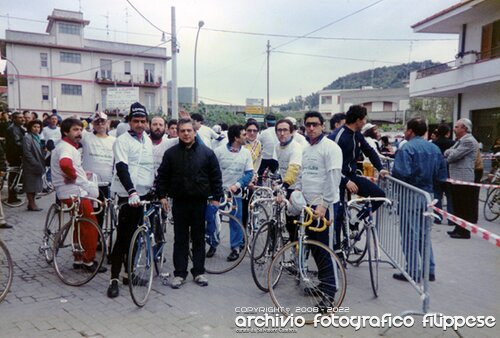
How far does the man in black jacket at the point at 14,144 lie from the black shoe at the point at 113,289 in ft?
20.1

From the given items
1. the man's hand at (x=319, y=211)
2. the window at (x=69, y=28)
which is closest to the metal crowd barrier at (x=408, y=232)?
the man's hand at (x=319, y=211)

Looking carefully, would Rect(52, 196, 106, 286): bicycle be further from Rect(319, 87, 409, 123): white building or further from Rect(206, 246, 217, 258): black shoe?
Rect(319, 87, 409, 123): white building

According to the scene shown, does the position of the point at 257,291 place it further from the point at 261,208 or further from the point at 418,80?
the point at 418,80

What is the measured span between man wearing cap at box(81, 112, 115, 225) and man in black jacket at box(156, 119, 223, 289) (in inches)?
47.9

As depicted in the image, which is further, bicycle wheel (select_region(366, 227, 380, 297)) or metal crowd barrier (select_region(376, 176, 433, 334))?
bicycle wheel (select_region(366, 227, 380, 297))

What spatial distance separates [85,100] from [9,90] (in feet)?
22.7

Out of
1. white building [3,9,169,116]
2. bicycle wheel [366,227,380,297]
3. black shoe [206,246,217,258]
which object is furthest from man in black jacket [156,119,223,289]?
white building [3,9,169,116]

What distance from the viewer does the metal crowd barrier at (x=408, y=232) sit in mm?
3775

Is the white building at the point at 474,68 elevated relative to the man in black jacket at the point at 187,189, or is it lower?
elevated

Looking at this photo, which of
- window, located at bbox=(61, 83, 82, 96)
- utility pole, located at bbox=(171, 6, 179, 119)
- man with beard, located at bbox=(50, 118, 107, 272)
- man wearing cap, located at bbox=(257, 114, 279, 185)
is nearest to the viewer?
man with beard, located at bbox=(50, 118, 107, 272)

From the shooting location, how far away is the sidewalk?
3.73 metres

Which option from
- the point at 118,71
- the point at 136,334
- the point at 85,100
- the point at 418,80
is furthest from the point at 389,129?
the point at 136,334

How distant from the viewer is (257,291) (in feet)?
15.4

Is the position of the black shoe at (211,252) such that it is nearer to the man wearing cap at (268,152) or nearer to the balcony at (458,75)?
the man wearing cap at (268,152)
